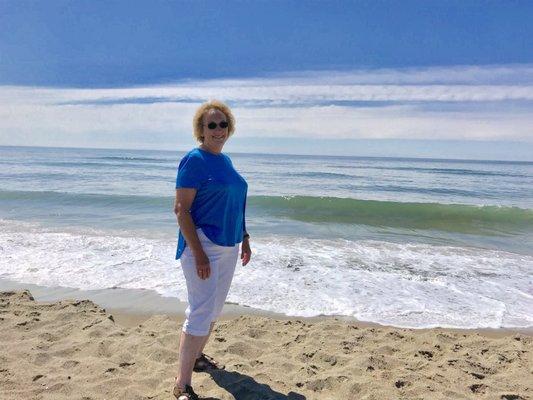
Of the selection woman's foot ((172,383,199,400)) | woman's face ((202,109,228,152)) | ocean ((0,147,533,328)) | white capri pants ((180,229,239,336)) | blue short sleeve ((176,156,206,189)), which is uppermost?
woman's face ((202,109,228,152))

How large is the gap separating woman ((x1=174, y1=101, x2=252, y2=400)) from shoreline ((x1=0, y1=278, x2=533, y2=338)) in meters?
2.19

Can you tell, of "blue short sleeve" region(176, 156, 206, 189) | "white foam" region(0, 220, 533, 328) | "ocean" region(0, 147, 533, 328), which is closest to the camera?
"blue short sleeve" region(176, 156, 206, 189)

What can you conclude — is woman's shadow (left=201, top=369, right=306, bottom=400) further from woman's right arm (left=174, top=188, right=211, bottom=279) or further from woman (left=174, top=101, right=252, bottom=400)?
woman's right arm (left=174, top=188, right=211, bottom=279)

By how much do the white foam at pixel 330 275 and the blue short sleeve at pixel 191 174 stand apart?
3.25 meters

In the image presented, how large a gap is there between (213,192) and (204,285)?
68 cm

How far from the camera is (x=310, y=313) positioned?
5785 millimetres

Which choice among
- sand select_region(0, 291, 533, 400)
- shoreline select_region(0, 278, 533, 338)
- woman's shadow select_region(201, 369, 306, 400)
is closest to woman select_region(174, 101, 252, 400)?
woman's shadow select_region(201, 369, 306, 400)

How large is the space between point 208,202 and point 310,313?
3188mm

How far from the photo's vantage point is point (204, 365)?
3.87 m

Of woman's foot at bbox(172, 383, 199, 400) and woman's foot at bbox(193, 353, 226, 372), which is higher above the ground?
woman's foot at bbox(172, 383, 199, 400)

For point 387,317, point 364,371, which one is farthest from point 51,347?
point 387,317

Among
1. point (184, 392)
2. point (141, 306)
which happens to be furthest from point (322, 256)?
point (184, 392)

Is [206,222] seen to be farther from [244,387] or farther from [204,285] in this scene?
[244,387]

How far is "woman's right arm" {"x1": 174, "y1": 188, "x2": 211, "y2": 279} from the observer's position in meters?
3.05
